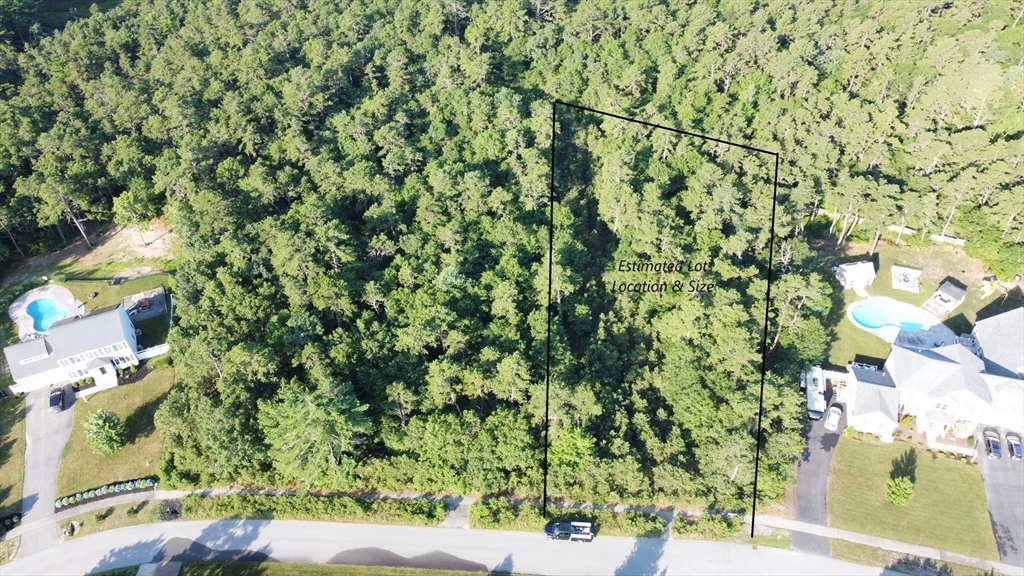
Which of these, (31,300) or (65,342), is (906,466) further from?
(31,300)

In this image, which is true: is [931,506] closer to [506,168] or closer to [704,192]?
[704,192]

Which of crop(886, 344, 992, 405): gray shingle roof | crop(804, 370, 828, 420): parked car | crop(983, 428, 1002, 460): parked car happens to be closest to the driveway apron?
crop(804, 370, 828, 420): parked car

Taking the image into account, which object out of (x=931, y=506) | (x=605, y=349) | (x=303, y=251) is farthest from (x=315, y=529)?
(x=931, y=506)

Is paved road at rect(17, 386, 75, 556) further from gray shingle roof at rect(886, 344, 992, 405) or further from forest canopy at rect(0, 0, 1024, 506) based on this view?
gray shingle roof at rect(886, 344, 992, 405)

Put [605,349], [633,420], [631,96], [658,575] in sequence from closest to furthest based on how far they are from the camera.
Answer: [658,575], [633,420], [605,349], [631,96]

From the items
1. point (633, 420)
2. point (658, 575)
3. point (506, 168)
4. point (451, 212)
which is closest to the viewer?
point (658, 575)
